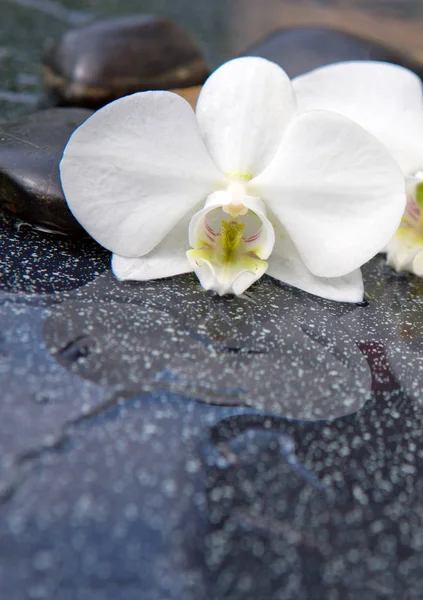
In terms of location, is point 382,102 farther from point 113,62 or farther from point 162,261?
point 113,62

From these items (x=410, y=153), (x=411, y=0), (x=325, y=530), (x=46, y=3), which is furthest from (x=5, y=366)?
(x=411, y=0)

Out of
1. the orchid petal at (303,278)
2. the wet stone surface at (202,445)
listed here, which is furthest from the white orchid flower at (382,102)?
the wet stone surface at (202,445)

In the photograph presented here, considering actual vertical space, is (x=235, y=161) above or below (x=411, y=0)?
above

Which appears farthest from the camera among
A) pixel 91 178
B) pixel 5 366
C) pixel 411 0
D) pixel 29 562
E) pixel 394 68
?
pixel 411 0

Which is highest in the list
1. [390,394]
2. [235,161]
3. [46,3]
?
[235,161]

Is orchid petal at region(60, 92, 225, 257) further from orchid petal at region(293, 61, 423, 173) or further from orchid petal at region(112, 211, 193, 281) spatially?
orchid petal at region(293, 61, 423, 173)

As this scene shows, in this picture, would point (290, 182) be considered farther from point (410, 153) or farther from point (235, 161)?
point (410, 153)
